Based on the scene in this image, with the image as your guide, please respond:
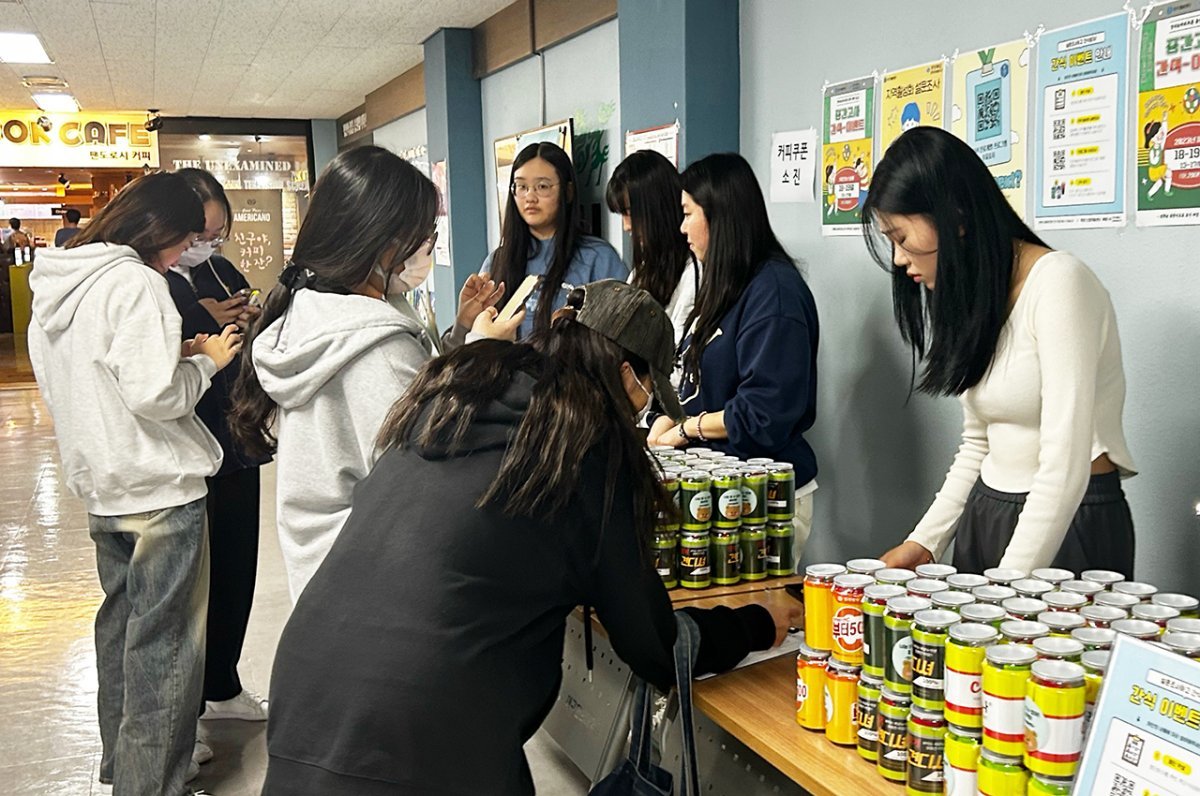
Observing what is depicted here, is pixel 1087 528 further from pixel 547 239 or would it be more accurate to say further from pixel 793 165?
pixel 547 239

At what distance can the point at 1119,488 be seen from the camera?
1.96 m

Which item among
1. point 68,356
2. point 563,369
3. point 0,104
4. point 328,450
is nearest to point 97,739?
point 68,356

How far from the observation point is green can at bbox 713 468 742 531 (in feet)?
6.57

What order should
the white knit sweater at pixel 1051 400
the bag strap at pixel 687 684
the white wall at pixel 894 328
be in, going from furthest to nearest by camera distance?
1. the white wall at pixel 894 328
2. the white knit sweater at pixel 1051 400
3. the bag strap at pixel 687 684

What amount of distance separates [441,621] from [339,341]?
66cm

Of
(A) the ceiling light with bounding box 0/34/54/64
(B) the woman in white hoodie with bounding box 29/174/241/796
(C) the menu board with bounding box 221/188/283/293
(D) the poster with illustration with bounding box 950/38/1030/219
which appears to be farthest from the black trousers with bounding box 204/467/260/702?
(C) the menu board with bounding box 221/188/283/293

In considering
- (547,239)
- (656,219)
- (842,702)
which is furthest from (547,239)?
(842,702)

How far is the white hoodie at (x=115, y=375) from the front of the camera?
2.44m

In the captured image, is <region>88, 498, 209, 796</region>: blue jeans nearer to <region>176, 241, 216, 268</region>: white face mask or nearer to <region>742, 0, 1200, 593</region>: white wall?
<region>176, 241, 216, 268</region>: white face mask

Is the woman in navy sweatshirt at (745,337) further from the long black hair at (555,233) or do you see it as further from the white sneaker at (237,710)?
the white sneaker at (237,710)

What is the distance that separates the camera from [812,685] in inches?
57.7

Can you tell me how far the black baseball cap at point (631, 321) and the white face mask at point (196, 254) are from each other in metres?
1.83

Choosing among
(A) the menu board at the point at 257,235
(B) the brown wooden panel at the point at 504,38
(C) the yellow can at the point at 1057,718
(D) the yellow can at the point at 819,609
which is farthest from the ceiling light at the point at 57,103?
(C) the yellow can at the point at 1057,718

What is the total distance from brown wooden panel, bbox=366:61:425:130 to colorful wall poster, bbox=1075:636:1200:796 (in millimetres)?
7241
